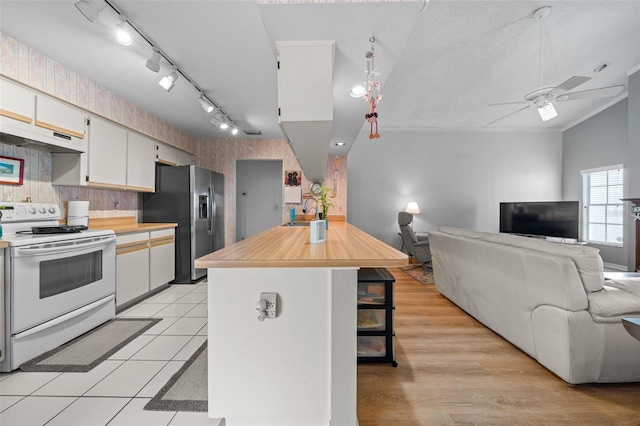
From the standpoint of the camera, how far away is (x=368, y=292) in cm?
203

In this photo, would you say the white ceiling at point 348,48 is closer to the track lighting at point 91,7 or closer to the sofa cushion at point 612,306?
the track lighting at point 91,7

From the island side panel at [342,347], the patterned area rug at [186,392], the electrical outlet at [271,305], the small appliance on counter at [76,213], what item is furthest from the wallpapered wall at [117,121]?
the island side panel at [342,347]

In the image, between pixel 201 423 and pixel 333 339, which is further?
pixel 201 423

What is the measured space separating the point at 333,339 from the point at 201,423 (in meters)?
0.88

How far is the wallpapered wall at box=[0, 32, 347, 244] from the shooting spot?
7.50ft

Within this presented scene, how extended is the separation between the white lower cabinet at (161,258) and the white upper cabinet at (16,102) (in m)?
1.65

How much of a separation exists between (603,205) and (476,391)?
604 centimetres

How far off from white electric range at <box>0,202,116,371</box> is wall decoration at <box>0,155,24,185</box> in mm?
232

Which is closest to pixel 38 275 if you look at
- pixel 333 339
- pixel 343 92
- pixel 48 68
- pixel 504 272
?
pixel 48 68

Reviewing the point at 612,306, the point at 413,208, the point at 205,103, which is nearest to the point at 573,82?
the point at 612,306

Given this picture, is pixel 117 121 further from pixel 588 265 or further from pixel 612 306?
pixel 612 306

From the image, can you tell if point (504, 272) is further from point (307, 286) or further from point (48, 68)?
point (48, 68)

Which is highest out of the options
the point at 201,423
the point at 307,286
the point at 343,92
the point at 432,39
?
the point at 432,39

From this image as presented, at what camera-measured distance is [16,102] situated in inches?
84.2
